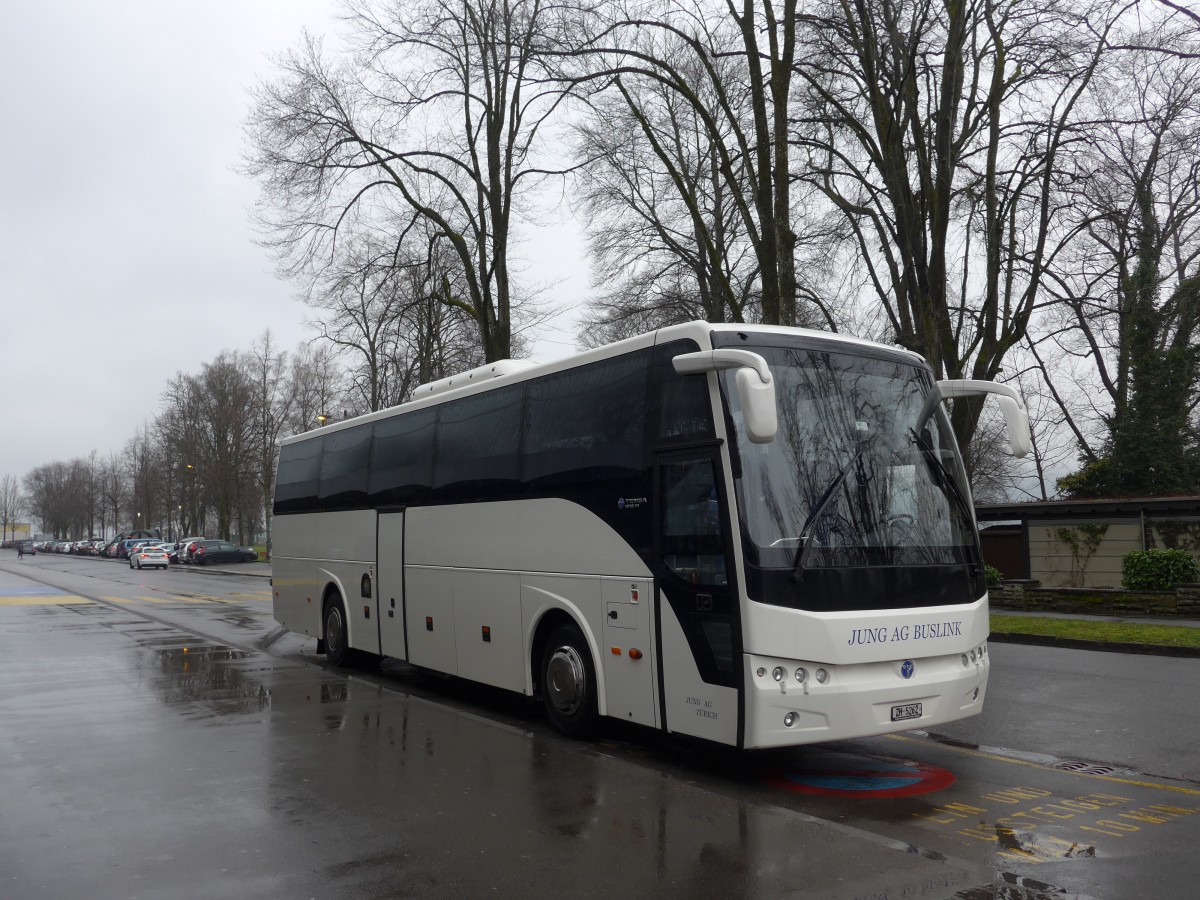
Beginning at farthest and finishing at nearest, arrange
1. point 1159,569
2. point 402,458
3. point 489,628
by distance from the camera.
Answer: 1. point 1159,569
2. point 402,458
3. point 489,628

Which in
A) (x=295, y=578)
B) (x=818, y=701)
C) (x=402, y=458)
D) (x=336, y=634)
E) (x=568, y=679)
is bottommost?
(x=336, y=634)

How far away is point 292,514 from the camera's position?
16516 millimetres

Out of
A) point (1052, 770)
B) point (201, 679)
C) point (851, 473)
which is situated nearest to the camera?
point (851, 473)

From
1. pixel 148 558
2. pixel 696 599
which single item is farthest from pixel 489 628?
pixel 148 558

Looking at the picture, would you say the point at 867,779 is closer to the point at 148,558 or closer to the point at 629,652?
the point at 629,652

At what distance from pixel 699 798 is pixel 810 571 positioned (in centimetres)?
170

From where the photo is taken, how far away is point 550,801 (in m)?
7.13

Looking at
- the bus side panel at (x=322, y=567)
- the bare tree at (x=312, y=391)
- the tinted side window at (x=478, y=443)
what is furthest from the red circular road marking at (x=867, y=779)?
the bare tree at (x=312, y=391)

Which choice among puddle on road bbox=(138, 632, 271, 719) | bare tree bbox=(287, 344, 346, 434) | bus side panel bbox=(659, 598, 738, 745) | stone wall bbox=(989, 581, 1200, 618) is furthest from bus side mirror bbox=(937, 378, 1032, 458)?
bare tree bbox=(287, 344, 346, 434)

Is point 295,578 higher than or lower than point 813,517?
lower

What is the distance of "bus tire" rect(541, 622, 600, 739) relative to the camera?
9055 millimetres

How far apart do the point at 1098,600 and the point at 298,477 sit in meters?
15.9

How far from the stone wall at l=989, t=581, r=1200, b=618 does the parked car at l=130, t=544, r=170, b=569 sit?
50.4m

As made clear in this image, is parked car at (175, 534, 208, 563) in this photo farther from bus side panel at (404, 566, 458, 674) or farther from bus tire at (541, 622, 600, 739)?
bus tire at (541, 622, 600, 739)
